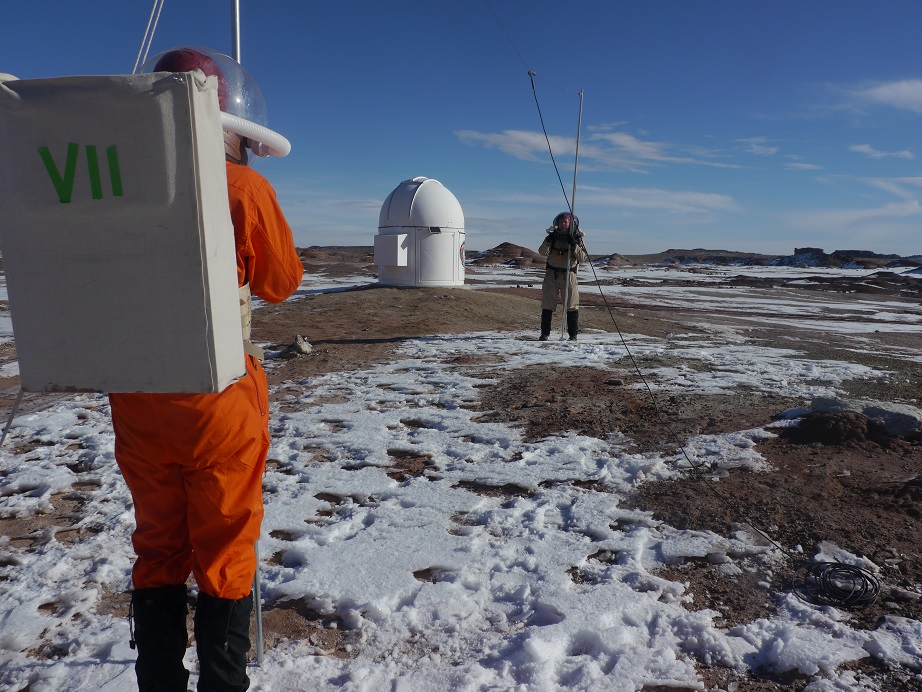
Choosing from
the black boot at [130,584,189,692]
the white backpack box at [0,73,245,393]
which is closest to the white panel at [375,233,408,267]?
the black boot at [130,584,189,692]

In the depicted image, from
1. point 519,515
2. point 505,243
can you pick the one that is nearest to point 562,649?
point 519,515

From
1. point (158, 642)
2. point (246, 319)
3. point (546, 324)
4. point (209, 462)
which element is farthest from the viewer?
point (546, 324)

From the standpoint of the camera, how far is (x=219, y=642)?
6.21 feet

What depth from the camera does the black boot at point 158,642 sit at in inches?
75.6

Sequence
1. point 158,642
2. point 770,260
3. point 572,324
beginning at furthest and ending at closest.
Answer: point 770,260, point 572,324, point 158,642

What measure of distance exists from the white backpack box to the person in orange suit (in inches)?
7.1

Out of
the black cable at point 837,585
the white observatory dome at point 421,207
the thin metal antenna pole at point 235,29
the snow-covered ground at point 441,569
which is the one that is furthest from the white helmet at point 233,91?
the white observatory dome at point 421,207

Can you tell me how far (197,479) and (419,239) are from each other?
14.4m

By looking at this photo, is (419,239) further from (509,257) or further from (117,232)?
(509,257)

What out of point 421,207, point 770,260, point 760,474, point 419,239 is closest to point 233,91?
point 760,474

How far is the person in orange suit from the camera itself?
1796 millimetres

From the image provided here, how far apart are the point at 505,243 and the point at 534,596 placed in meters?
61.1

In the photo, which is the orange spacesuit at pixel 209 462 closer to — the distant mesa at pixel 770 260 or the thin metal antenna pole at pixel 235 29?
the thin metal antenna pole at pixel 235 29

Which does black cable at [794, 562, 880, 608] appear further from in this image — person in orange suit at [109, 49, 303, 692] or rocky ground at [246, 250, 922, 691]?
person in orange suit at [109, 49, 303, 692]
